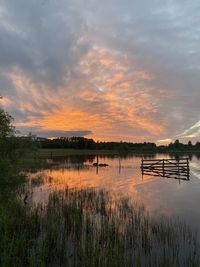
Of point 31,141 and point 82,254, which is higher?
point 31,141

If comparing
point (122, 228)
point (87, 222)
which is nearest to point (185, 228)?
point (122, 228)

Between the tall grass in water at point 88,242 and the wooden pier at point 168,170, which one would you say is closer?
the tall grass in water at point 88,242

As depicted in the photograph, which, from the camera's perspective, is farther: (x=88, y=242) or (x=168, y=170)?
(x=168, y=170)

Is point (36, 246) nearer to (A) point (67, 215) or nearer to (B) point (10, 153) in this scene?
(A) point (67, 215)

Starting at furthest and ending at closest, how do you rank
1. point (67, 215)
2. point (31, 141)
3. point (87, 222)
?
point (31, 141)
point (67, 215)
point (87, 222)

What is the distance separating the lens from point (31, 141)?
17.3 meters

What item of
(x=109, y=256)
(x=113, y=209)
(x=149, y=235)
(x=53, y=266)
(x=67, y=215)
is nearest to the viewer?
(x=109, y=256)

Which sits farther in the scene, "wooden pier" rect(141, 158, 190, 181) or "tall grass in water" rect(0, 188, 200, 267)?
"wooden pier" rect(141, 158, 190, 181)

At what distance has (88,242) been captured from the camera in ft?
31.4

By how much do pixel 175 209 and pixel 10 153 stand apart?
11.5m

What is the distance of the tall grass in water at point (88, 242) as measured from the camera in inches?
299

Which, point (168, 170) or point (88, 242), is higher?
point (168, 170)

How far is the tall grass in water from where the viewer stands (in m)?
7.58

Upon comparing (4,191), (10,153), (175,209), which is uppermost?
(10,153)
